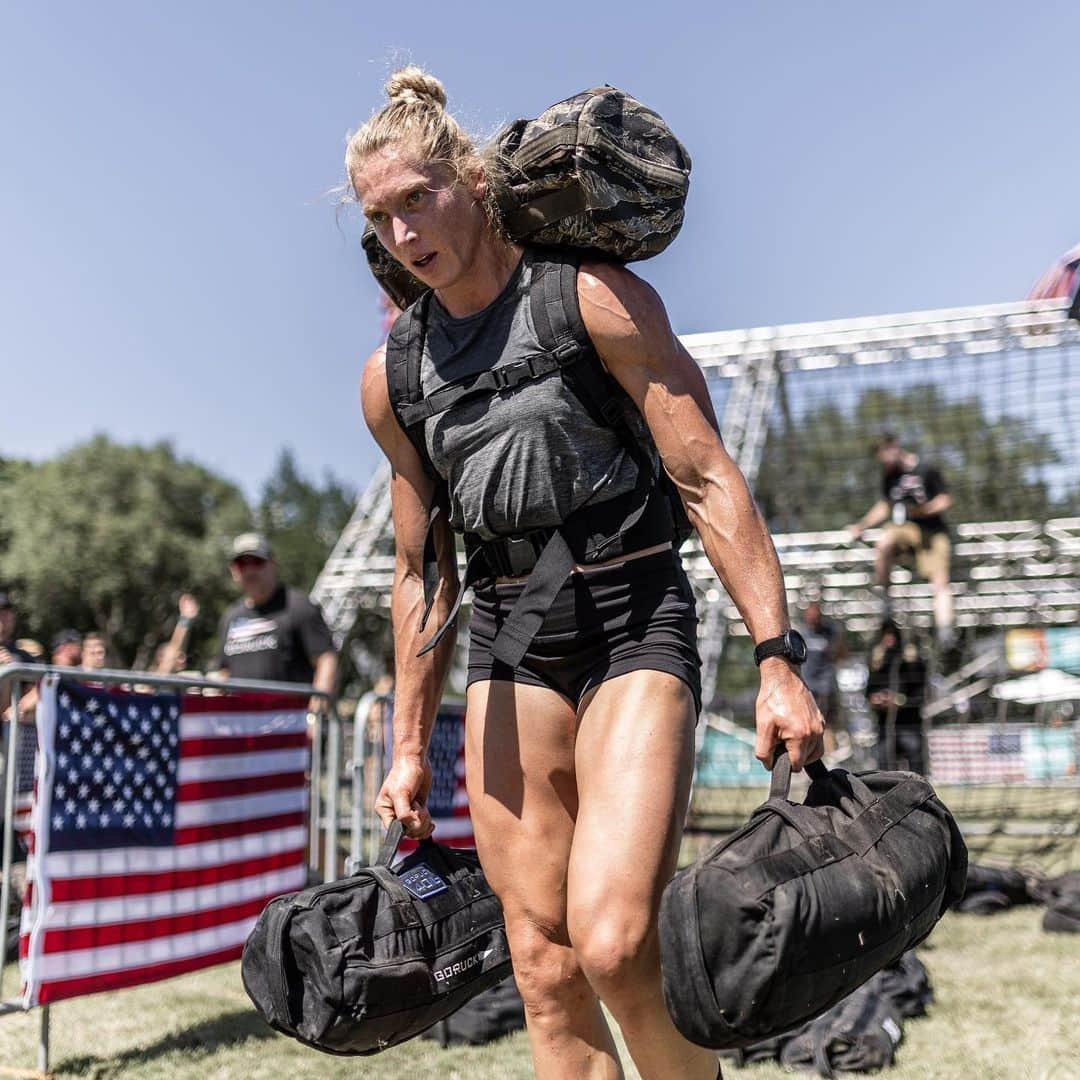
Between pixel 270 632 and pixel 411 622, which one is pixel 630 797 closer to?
pixel 411 622

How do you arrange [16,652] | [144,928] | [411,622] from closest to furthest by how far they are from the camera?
[411,622] < [144,928] < [16,652]

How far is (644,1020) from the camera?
243 centimetres

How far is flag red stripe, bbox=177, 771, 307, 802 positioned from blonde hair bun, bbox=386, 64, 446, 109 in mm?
3368

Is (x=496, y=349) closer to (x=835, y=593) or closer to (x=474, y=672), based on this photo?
(x=474, y=672)

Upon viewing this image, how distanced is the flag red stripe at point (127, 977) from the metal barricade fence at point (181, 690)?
0.24ft

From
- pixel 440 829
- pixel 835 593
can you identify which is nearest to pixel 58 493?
pixel 835 593

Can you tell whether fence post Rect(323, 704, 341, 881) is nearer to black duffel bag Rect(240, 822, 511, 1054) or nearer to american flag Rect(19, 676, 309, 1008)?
american flag Rect(19, 676, 309, 1008)

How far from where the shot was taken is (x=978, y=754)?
16.2 metres

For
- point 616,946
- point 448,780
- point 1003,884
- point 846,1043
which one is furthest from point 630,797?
point 1003,884

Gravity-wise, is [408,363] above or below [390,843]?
above

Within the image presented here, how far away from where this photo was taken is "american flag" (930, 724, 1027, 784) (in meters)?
14.9

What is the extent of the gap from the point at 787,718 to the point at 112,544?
50541mm

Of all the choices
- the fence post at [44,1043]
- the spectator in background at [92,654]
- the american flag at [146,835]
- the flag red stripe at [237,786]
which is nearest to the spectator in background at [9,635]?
the spectator in background at [92,654]

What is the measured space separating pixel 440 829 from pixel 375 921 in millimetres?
4529
